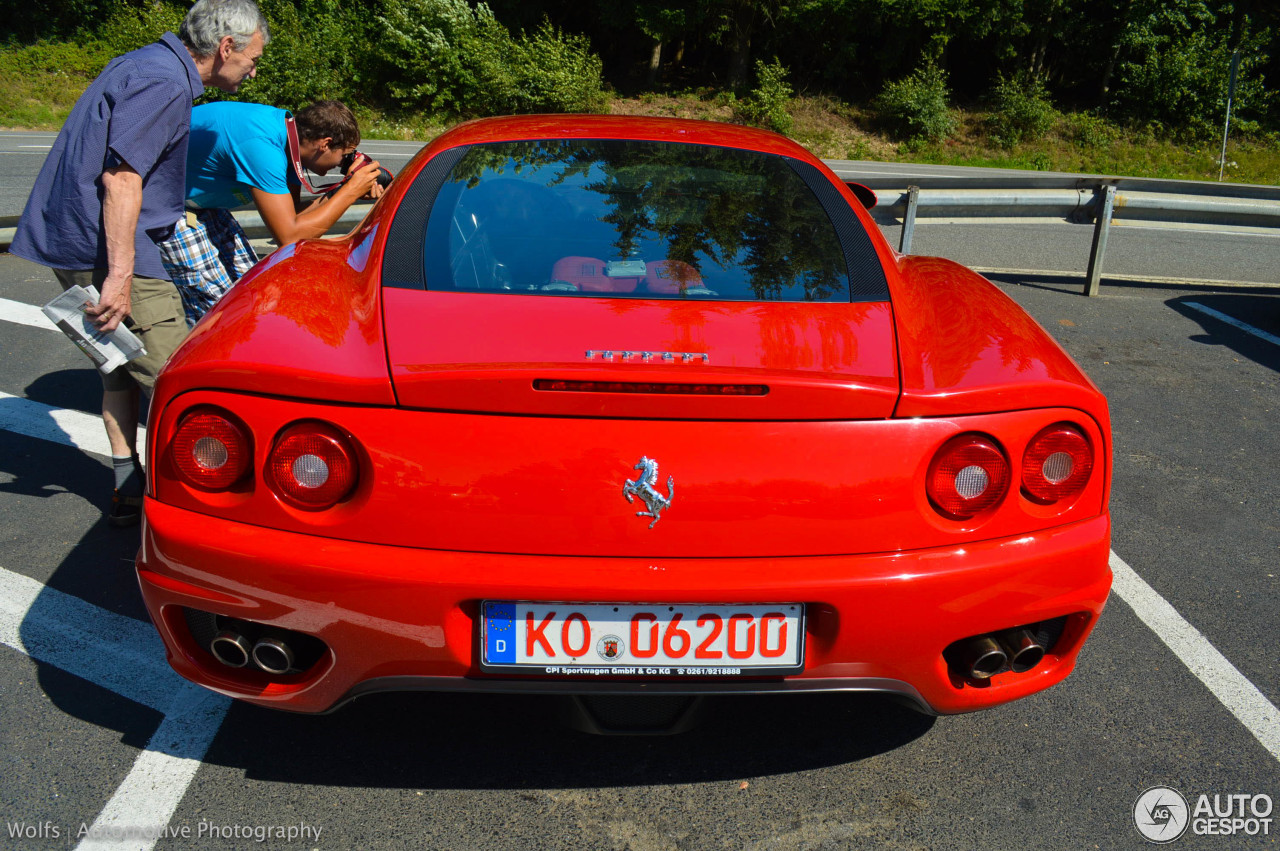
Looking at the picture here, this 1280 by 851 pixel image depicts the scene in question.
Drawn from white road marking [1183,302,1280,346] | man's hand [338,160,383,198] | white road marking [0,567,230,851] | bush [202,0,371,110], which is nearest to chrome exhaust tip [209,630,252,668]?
white road marking [0,567,230,851]

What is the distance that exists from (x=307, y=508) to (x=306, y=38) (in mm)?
28540

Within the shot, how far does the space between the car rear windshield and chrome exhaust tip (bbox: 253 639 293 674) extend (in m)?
0.81

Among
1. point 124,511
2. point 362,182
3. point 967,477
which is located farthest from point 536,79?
point 967,477

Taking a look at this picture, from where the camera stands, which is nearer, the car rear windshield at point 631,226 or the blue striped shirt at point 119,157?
the car rear windshield at point 631,226

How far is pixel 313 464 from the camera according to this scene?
1808mm

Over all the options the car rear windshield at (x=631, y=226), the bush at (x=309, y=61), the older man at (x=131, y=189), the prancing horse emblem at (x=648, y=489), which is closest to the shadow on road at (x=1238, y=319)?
the car rear windshield at (x=631, y=226)

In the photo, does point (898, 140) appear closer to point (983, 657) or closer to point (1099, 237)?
point (1099, 237)

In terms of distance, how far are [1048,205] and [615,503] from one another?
22.2 ft

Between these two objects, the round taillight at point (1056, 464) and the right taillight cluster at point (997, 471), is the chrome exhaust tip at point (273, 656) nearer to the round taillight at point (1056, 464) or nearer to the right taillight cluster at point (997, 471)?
the right taillight cluster at point (997, 471)

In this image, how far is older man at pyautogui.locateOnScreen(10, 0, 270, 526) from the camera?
2.91 metres

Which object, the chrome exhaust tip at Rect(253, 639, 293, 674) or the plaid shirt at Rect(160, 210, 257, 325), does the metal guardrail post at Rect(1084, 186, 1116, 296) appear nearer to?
the plaid shirt at Rect(160, 210, 257, 325)

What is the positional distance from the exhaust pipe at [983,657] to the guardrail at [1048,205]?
5228 mm

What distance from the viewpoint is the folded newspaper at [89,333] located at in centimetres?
288

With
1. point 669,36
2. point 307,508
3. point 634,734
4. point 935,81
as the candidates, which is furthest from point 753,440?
point 669,36
